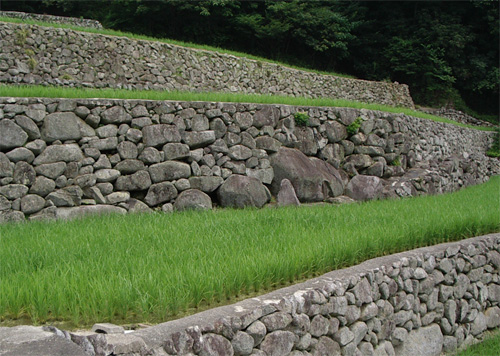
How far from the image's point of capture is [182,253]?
15.0ft

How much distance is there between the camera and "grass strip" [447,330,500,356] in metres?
5.78

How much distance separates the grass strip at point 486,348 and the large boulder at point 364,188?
3.80 m

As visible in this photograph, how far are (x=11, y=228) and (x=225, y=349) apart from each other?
12.3 ft

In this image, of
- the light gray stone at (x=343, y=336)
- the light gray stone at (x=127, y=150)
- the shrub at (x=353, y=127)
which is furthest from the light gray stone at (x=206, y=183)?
the light gray stone at (x=343, y=336)

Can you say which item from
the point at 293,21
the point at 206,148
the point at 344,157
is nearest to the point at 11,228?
the point at 206,148

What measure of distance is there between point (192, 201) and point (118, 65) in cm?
645

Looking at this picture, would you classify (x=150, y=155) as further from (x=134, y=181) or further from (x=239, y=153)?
(x=239, y=153)

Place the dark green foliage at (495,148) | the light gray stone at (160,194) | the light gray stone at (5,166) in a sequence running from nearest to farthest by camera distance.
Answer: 1. the light gray stone at (5,166)
2. the light gray stone at (160,194)
3. the dark green foliage at (495,148)

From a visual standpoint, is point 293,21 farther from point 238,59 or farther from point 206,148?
point 206,148

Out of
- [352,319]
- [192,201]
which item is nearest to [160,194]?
[192,201]

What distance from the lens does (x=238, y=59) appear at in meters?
15.8

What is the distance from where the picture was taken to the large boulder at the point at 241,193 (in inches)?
323

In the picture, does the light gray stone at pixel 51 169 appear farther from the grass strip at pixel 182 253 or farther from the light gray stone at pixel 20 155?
the grass strip at pixel 182 253

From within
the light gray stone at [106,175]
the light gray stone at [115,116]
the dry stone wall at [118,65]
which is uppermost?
the dry stone wall at [118,65]
